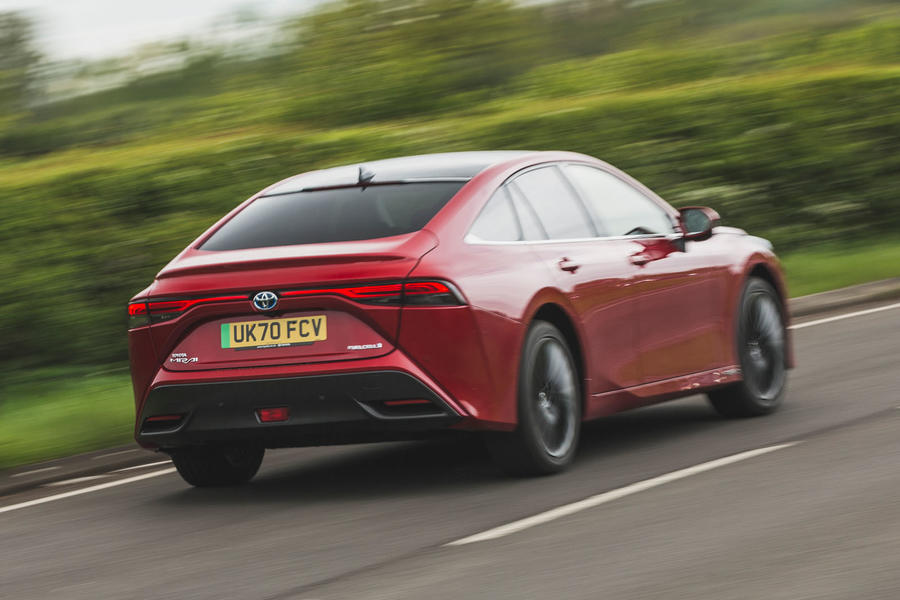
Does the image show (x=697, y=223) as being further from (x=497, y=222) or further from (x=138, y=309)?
(x=138, y=309)

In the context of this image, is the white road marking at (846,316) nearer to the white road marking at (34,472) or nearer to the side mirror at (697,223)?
the side mirror at (697,223)

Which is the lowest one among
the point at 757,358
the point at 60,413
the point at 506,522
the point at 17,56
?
the point at 60,413

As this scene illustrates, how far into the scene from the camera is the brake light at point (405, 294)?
277 inches

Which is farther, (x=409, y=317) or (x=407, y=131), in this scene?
(x=407, y=131)

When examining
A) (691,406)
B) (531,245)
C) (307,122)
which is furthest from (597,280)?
(307,122)

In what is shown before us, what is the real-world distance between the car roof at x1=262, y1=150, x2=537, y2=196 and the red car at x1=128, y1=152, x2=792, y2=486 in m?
0.02

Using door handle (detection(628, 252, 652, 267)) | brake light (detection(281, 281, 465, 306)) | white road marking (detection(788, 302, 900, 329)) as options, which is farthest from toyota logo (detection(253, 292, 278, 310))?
white road marking (detection(788, 302, 900, 329))

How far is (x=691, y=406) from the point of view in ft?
33.6

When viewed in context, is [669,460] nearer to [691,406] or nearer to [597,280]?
[597,280]

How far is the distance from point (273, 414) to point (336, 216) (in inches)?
41.2

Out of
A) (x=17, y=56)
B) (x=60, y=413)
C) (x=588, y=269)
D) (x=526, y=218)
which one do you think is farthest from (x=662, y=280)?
(x=17, y=56)

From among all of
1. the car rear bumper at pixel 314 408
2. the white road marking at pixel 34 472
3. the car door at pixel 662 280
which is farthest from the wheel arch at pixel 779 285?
the white road marking at pixel 34 472

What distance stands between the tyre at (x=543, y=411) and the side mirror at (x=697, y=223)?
5.22 ft

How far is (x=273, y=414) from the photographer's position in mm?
7195
